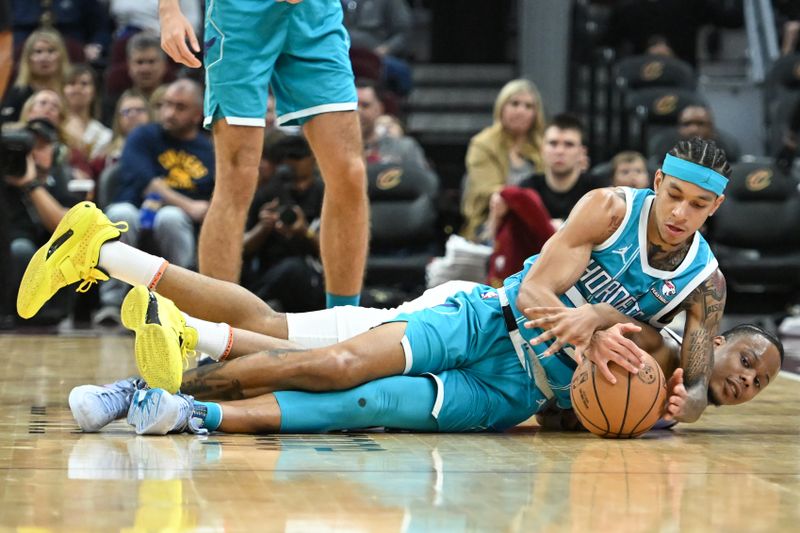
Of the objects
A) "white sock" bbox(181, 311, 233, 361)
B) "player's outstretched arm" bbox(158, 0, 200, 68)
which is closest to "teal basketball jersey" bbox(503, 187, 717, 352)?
"white sock" bbox(181, 311, 233, 361)

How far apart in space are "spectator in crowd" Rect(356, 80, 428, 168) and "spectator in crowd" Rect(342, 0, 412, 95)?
1.73 meters

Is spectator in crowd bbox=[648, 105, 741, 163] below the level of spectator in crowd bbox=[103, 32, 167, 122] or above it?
below

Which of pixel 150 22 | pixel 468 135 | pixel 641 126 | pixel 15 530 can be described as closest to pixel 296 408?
pixel 15 530

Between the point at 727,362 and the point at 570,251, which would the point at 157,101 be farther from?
the point at 727,362

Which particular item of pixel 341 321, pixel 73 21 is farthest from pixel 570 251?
pixel 73 21

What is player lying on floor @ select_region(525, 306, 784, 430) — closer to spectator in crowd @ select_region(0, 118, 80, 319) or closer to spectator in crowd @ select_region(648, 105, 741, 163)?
spectator in crowd @ select_region(0, 118, 80, 319)

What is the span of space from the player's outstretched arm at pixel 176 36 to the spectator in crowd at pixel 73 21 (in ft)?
19.8

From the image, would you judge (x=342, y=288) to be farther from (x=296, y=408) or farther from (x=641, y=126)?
(x=641, y=126)

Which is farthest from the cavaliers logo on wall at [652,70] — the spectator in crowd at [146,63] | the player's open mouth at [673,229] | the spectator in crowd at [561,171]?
the player's open mouth at [673,229]

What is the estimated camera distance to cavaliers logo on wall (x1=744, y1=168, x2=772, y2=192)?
878 centimetres

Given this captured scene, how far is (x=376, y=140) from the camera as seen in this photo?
8.77 meters

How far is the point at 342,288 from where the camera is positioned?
4852 mm

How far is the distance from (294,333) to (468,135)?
7.39 metres

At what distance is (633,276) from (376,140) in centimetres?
492
